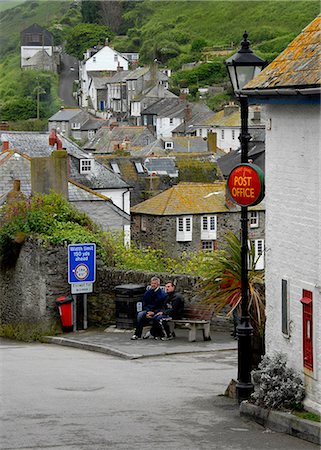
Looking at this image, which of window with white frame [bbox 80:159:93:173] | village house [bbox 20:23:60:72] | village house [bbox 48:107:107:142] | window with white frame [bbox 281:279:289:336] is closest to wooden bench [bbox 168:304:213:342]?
A: window with white frame [bbox 281:279:289:336]

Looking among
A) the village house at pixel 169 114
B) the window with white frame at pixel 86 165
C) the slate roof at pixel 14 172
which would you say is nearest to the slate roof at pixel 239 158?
the window with white frame at pixel 86 165

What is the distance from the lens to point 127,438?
11.9 metres

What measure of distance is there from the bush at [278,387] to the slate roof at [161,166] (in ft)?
186

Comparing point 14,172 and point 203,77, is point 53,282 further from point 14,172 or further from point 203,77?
point 203,77

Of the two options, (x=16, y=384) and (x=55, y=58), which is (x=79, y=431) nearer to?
(x=16, y=384)

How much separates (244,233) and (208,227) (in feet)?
162

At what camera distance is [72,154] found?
54844 mm

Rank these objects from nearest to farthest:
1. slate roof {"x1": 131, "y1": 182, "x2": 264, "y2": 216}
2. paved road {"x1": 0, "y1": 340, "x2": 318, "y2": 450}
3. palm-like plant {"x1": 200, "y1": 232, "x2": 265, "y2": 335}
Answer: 1. paved road {"x1": 0, "y1": 340, "x2": 318, "y2": 450}
2. palm-like plant {"x1": 200, "y1": 232, "x2": 265, "y2": 335}
3. slate roof {"x1": 131, "y1": 182, "x2": 264, "y2": 216}

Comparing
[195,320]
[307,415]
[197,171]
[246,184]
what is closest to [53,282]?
[195,320]

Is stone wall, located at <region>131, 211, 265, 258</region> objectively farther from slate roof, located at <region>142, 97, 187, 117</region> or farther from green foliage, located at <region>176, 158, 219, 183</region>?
slate roof, located at <region>142, 97, 187, 117</region>

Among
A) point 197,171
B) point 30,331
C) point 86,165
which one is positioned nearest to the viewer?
point 30,331

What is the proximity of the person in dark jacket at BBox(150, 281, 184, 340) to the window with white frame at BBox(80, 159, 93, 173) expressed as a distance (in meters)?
34.1

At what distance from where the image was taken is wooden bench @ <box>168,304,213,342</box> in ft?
65.8

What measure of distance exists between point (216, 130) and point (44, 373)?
104030 mm
